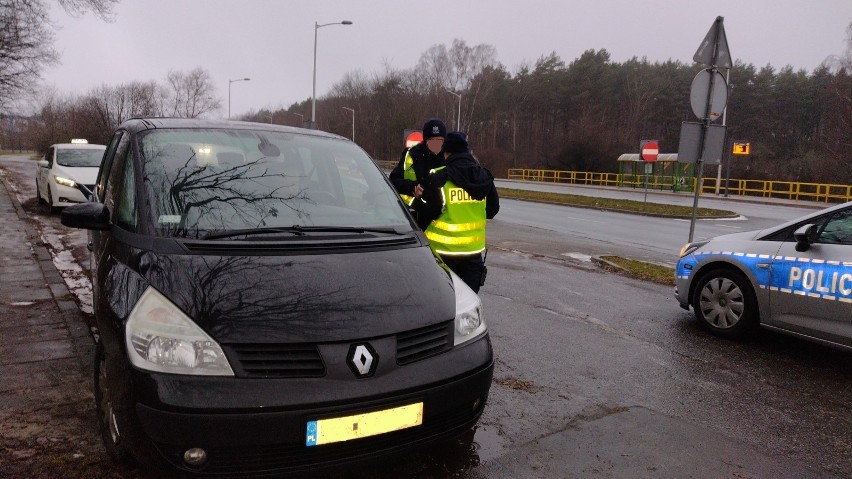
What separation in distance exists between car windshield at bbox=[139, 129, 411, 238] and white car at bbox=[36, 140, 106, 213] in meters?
9.97

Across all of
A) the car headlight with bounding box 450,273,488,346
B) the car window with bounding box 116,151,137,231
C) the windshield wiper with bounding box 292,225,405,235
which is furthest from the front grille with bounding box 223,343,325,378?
the car window with bounding box 116,151,137,231

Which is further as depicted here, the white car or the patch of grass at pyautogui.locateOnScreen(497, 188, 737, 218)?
the patch of grass at pyautogui.locateOnScreen(497, 188, 737, 218)

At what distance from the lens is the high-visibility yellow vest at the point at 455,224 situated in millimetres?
4613

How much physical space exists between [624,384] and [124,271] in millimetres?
3358

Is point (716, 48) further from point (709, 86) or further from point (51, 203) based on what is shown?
point (51, 203)

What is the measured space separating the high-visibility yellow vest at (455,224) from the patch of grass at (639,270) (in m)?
4.78

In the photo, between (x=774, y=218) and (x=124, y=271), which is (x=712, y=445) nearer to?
(x=124, y=271)

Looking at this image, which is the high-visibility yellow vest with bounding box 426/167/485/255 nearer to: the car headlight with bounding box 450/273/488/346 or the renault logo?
the car headlight with bounding box 450/273/488/346

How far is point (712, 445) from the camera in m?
3.43

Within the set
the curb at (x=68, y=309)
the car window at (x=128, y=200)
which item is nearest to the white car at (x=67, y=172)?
the curb at (x=68, y=309)

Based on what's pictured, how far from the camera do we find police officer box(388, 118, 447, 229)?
5270 millimetres

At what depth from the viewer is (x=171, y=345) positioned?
93.0 inches

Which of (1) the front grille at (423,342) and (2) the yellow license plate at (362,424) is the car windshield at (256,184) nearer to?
(1) the front grille at (423,342)

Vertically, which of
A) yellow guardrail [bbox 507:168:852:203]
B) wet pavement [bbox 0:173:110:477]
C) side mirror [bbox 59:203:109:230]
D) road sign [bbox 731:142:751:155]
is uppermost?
road sign [bbox 731:142:751:155]
